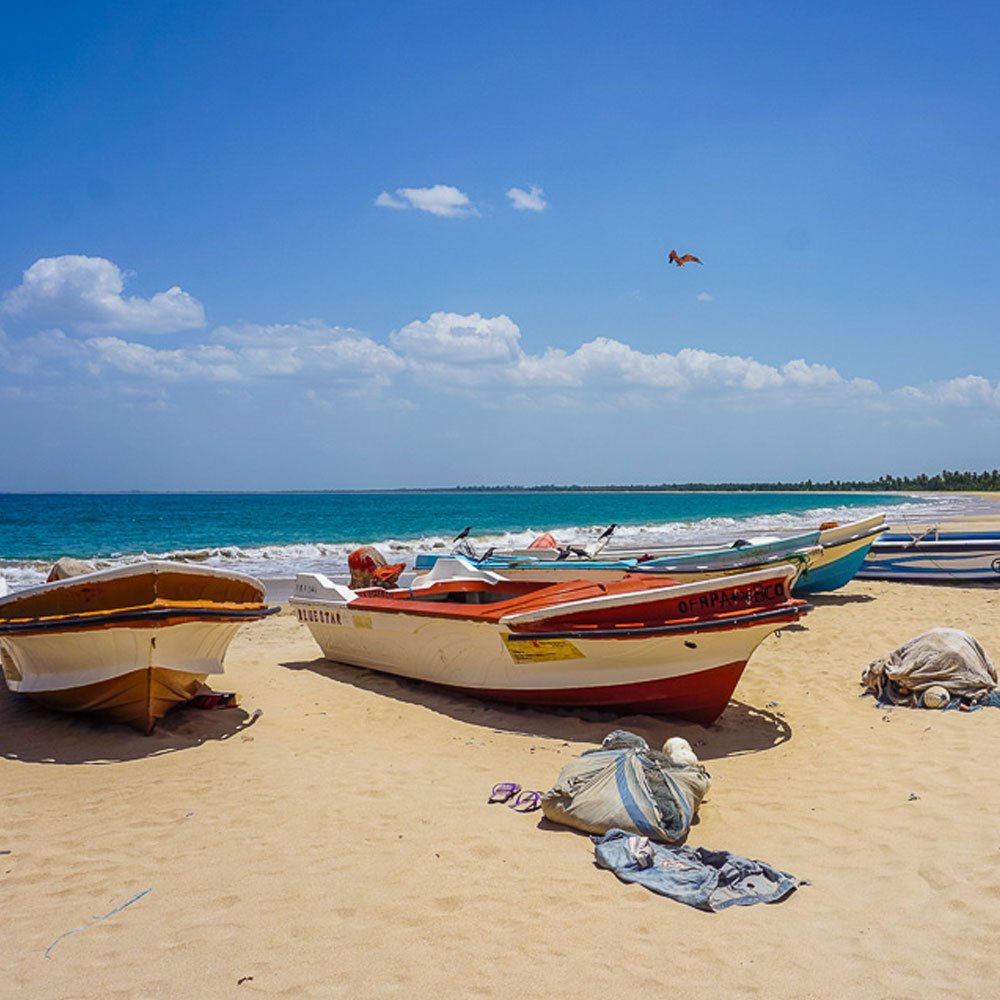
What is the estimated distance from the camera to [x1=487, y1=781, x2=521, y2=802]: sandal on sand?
5392mm

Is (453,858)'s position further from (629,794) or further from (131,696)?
(131,696)

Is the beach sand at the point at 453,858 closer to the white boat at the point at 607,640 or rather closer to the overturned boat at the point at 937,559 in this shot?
the white boat at the point at 607,640

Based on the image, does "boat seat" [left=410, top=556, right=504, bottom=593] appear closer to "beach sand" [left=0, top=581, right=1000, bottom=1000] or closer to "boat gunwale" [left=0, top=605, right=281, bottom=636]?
"beach sand" [left=0, top=581, right=1000, bottom=1000]

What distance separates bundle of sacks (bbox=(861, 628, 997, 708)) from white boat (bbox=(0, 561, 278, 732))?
599 cm

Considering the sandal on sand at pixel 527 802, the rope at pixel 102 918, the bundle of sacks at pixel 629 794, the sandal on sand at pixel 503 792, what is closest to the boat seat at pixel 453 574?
the sandal on sand at pixel 503 792

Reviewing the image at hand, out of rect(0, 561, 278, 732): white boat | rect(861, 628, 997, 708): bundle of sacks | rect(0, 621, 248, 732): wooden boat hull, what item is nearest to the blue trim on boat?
rect(861, 628, 997, 708): bundle of sacks

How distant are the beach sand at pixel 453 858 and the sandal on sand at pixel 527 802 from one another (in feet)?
0.29

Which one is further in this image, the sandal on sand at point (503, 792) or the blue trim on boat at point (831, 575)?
the blue trim on boat at point (831, 575)

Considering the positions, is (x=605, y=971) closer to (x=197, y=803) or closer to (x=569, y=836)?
(x=569, y=836)

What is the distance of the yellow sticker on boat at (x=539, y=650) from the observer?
7209 mm

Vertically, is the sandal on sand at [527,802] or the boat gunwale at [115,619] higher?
the boat gunwale at [115,619]

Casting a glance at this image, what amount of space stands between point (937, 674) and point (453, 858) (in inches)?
207

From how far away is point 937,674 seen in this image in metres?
7.49

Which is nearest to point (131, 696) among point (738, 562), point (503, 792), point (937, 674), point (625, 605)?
point (503, 792)
